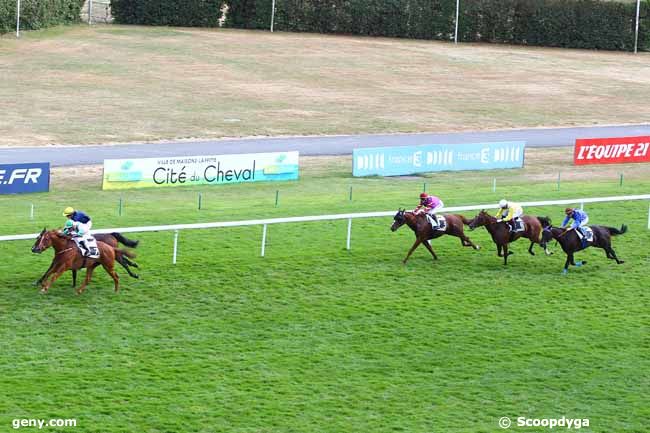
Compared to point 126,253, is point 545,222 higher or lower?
higher

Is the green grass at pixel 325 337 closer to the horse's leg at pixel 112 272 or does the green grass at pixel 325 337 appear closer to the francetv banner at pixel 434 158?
the horse's leg at pixel 112 272

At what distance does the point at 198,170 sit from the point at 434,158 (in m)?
7.67

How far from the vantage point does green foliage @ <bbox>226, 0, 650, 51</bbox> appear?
210ft

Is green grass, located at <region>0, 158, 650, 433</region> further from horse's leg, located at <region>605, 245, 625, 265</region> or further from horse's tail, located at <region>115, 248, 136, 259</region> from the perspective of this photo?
horse's tail, located at <region>115, 248, 136, 259</region>

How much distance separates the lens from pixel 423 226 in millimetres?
20094

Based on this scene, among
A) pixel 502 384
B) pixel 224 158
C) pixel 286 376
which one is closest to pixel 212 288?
pixel 286 376

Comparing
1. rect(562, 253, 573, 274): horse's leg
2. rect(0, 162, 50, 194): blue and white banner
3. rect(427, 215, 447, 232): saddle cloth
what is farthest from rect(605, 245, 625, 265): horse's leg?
rect(0, 162, 50, 194): blue and white banner

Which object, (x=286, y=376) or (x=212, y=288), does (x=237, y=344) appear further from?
(x=212, y=288)

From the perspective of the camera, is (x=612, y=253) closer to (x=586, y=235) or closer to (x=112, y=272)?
(x=586, y=235)

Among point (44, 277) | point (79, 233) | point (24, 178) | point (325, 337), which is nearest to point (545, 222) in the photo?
point (325, 337)

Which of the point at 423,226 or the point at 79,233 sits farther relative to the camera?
the point at 423,226

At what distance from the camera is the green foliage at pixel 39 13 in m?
54.1

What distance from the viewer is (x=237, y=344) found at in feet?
52.9

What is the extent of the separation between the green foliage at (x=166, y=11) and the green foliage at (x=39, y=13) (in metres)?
2.49
